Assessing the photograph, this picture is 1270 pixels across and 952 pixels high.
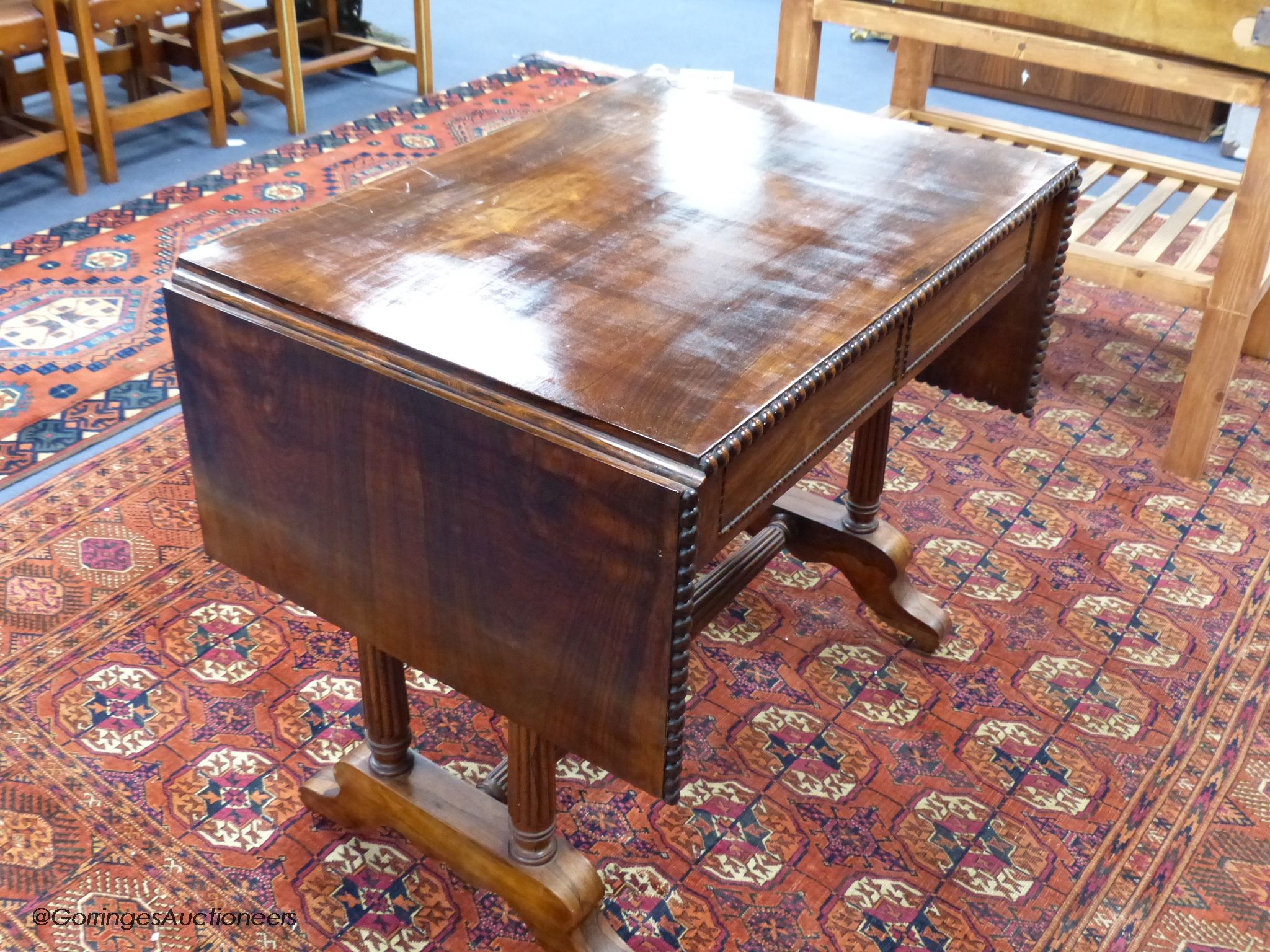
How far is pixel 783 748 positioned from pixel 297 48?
316cm

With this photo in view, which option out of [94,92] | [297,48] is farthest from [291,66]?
[94,92]

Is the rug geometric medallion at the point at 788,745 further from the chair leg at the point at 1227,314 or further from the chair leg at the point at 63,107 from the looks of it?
the chair leg at the point at 63,107

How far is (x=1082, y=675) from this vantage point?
224cm

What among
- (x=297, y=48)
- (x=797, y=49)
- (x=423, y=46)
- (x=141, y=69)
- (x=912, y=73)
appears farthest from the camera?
(x=423, y=46)

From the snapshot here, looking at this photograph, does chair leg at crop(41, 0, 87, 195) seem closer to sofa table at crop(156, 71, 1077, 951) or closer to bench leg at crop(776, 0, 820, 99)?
bench leg at crop(776, 0, 820, 99)

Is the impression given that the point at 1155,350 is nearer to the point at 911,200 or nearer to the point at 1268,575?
the point at 1268,575

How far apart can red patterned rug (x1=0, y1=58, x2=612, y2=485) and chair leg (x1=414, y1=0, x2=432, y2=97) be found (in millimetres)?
92

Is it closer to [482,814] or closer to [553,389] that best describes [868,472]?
[482,814]

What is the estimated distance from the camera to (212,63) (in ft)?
13.4

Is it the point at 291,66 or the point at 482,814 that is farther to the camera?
the point at 291,66

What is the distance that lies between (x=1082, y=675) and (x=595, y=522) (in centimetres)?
135

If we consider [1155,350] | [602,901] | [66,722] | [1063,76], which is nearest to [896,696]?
[602,901]

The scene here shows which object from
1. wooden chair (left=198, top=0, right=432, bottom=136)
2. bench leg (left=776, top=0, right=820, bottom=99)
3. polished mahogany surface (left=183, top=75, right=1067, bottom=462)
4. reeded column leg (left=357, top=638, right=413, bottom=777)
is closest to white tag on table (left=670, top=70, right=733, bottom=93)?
polished mahogany surface (left=183, top=75, right=1067, bottom=462)

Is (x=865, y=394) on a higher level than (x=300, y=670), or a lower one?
higher
